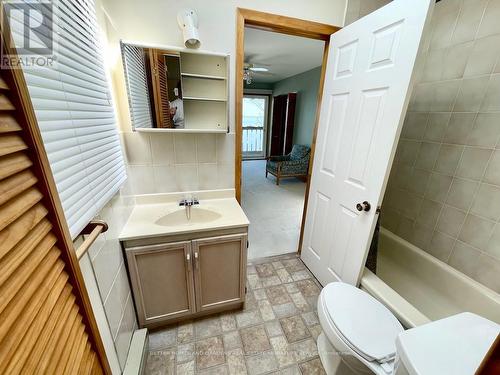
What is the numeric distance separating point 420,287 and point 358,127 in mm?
1325

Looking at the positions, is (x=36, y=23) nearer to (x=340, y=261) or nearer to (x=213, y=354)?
(x=213, y=354)

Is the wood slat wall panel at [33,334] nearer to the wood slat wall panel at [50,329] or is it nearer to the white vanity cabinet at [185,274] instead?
the wood slat wall panel at [50,329]

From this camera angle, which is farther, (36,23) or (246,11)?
(246,11)

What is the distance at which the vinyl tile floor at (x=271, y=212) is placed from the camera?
7.86 feet

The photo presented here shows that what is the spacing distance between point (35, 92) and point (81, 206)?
38 cm

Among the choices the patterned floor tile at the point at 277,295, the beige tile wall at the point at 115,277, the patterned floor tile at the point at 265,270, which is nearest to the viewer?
the beige tile wall at the point at 115,277

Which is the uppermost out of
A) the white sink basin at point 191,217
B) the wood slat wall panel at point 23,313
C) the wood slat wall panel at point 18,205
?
the wood slat wall panel at point 18,205

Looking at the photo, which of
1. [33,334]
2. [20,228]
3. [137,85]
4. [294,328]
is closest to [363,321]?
[294,328]

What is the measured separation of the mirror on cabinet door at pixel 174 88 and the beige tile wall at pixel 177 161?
114mm

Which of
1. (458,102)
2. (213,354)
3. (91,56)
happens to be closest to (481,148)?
(458,102)

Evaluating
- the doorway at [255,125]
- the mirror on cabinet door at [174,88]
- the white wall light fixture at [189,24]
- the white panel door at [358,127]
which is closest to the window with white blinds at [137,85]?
the mirror on cabinet door at [174,88]

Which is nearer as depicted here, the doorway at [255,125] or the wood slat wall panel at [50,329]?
the wood slat wall panel at [50,329]

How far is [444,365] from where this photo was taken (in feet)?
2.07

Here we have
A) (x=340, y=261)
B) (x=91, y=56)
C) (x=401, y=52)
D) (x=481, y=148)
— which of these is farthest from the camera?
(x=340, y=261)
